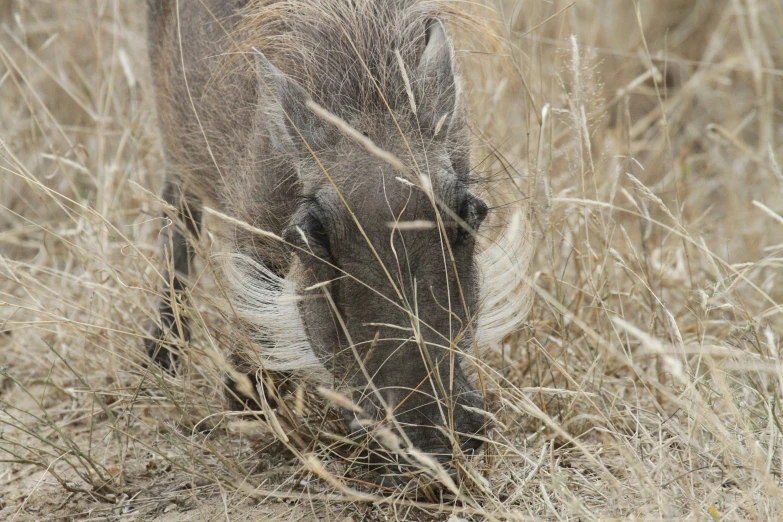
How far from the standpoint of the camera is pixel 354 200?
226 cm

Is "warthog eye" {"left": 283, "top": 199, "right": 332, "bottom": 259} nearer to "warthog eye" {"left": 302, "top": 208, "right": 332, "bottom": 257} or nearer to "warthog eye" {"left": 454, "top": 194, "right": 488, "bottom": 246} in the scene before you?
"warthog eye" {"left": 302, "top": 208, "right": 332, "bottom": 257}

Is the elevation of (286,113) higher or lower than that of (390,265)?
higher

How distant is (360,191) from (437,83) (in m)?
0.48

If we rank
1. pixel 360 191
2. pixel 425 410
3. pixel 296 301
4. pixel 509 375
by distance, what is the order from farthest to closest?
pixel 509 375 → pixel 296 301 → pixel 360 191 → pixel 425 410

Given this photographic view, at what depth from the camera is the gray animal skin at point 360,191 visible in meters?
2.18

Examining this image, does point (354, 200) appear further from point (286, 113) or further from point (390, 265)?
point (286, 113)

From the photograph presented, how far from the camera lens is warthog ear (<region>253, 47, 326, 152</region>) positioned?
244cm

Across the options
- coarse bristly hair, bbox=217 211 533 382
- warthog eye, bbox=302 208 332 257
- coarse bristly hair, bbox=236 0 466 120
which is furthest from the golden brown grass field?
warthog eye, bbox=302 208 332 257

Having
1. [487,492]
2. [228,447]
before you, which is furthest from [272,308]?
[487,492]

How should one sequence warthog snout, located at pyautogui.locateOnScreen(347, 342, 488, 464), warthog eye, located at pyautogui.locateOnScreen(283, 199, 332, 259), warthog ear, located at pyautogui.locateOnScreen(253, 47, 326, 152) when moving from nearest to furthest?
warthog snout, located at pyautogui.locateOnScreen(347, 342, 488, 464)
warthog eye, located at pyautogui.locateOnScreen(283, 199, 332, 259)
warthog ear, located at pyautogui.locateOnScreen(253, 47, 326, 152)

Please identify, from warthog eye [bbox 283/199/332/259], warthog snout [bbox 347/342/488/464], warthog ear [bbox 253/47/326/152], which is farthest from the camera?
warthog ear [bbox 253/47/326/152]

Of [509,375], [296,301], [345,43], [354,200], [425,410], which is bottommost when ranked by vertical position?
[509,375]

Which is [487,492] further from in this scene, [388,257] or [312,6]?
[312,6]

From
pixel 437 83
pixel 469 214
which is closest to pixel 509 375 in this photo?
pixel 469 214
